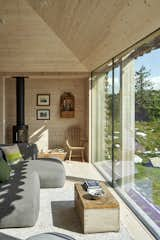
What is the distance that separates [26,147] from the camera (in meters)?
6.59

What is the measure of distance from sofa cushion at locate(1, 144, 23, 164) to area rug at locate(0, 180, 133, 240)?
119 cm

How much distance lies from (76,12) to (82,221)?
2592 millimetres

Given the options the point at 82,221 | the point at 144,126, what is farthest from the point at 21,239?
the point at 144,126

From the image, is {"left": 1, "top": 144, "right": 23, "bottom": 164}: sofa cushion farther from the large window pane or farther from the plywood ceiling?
the plywood ceiling

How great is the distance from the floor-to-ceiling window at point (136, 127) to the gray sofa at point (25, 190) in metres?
1.20

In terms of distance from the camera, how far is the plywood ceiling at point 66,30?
286 cm

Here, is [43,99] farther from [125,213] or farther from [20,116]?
[125,213]

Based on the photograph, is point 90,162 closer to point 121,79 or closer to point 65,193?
point 65,193

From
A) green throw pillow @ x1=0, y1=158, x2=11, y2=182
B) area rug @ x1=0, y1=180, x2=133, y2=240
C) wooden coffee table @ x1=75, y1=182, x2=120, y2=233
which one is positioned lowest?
area rug @ x1=0, y1=180, x2=133, y2=240

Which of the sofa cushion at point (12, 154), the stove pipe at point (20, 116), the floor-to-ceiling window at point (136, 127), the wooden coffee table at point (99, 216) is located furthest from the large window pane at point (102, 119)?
the wooden coffee table at point (99, 216)

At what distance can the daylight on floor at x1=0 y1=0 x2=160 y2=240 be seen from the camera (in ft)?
11.4

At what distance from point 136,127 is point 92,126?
146 inches

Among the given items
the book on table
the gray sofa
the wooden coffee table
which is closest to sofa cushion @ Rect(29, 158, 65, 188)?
the gray sofa

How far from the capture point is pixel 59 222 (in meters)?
3.85
